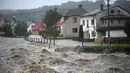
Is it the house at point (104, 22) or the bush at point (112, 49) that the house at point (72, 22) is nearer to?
the house at point (104, 22)

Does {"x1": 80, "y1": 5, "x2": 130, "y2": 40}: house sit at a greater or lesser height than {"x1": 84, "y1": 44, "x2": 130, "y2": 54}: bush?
greater

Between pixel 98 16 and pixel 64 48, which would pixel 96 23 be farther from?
pixel 64 48

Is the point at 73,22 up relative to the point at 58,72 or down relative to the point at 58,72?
up

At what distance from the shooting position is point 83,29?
6606 cm

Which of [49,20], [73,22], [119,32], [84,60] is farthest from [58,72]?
[49,20]

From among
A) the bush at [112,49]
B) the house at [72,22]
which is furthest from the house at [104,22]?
the bush at [112,49]

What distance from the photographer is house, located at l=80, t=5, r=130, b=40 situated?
2176 inches

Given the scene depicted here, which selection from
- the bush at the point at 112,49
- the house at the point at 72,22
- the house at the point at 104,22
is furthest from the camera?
the house at the point at 72,22

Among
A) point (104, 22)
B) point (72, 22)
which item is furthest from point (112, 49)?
point (72, 22)

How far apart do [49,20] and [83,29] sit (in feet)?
67.7

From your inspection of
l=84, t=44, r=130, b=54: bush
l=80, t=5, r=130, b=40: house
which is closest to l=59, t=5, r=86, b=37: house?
l=80, t=5, r=130, b=40: house

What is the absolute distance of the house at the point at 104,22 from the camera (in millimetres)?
55281

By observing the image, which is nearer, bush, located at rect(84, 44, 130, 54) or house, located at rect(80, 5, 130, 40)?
bush, located at rect(84, 44, 130, 54)

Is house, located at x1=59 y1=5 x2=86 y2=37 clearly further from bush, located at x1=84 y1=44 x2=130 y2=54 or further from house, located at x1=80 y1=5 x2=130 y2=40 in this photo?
bush, located at x1=84 y1=44 x2=130 y2=54
